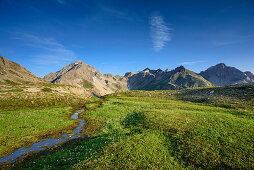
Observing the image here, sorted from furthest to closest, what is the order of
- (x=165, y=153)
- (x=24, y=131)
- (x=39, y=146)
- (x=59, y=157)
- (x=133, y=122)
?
(x=133, y=122) < (x=24, y=131) < (x=39, y=146) < (x=165, y=153) < (x=59, y=157)

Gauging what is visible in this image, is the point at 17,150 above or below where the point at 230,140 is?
below

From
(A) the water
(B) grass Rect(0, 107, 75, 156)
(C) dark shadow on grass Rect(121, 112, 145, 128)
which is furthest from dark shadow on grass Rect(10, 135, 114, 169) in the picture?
(C) dark shadow on grass Rect(121, 112, 145, 128)

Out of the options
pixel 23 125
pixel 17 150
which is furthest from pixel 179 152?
pixel 23 125

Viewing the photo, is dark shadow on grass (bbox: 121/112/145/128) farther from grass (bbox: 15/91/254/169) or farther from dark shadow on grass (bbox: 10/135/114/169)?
dark shadow on grass (bbox: 10/135/114/169)

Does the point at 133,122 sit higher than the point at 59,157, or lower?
higher

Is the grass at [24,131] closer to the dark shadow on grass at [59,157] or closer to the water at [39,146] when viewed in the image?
the water at [39,146]

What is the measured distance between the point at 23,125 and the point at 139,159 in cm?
2896

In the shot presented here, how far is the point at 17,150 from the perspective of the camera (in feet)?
60.5

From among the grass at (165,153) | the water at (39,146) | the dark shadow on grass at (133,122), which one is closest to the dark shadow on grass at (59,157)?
the grass at (165,153)

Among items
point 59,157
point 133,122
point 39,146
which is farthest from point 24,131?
point 133,122

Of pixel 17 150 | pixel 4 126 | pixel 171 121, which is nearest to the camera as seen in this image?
pixel 17 150

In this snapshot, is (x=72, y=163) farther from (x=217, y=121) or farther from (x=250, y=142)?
(x=217, y=121)

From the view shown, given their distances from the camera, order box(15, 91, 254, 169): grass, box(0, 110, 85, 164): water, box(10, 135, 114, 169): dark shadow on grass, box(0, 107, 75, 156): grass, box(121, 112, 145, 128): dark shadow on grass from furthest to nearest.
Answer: box(121, 112, 145, 128): dark shadow on grass
box(0, 107, 75, 156): grass
box(0, 110, 85, 164): water
box(10, 135, 114, 169): dark shadow on grass
box(15, 91, 254, 169): grass

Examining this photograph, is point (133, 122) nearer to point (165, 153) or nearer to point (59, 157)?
point (165, 153)
